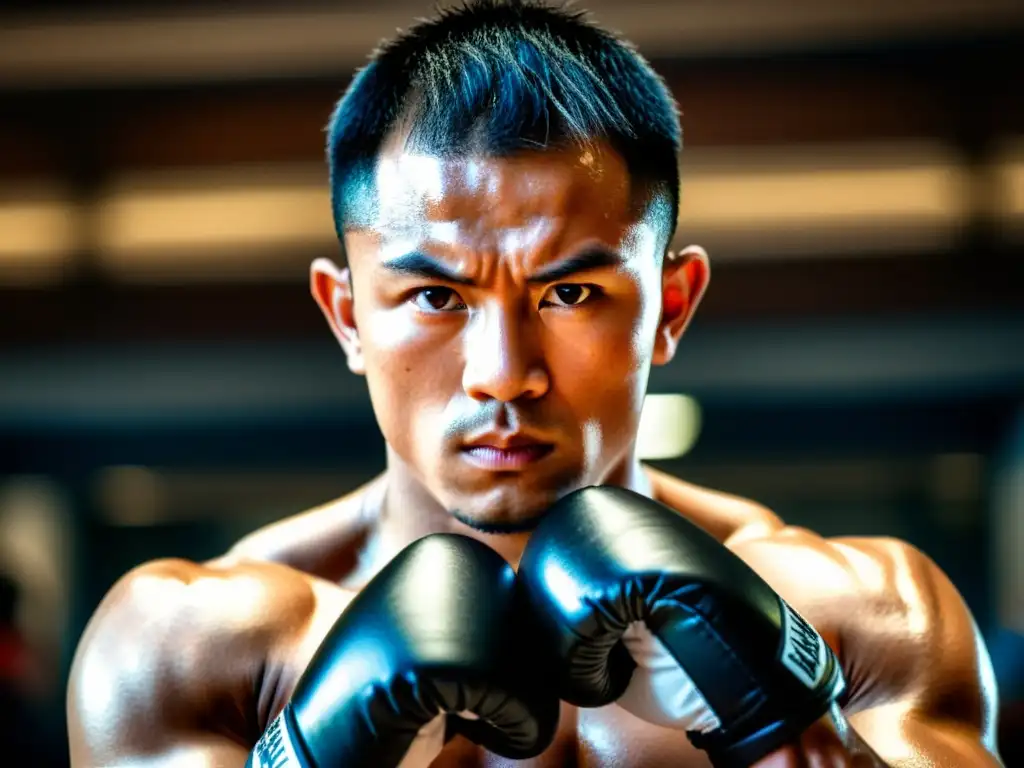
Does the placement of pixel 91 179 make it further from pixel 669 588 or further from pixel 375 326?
pixel 669 588

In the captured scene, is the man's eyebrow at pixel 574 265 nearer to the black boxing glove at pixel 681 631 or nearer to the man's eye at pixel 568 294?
the man's eye at pixel 568 294

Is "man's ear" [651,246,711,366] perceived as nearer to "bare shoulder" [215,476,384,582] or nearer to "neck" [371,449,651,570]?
"neck" [371,449,651,570]

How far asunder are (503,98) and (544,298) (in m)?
0.22

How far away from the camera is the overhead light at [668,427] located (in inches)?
174

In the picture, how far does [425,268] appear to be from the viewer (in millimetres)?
1253

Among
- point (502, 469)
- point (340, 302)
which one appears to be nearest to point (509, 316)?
point (502, 469)

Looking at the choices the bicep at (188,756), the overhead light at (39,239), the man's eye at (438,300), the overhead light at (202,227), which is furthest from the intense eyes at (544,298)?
the overhead light at (39,239)

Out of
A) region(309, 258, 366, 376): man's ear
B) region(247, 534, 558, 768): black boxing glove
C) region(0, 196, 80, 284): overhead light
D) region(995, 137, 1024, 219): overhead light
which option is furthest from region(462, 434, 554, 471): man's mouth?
region(0, 196, 80, 284): overhead light

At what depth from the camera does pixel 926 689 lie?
1.31m

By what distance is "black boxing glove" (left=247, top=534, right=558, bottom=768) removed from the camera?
40.4 inches

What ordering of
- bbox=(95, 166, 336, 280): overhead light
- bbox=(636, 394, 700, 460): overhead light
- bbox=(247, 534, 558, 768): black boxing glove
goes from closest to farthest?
bbox=(247, 534, 558, 768): black boxing glove
bbox=(95, 166, 336, 280): overhead light
bbox=(636, 394, 700, 460): overhead light

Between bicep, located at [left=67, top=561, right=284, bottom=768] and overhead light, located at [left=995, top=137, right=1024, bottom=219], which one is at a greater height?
overhead light, located at [left=995, top=137, right=1024, bottom=219]

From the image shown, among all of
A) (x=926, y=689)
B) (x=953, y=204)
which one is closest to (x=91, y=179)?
(x=953, y=204)

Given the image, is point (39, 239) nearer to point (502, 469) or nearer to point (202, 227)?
point (202, 227)
